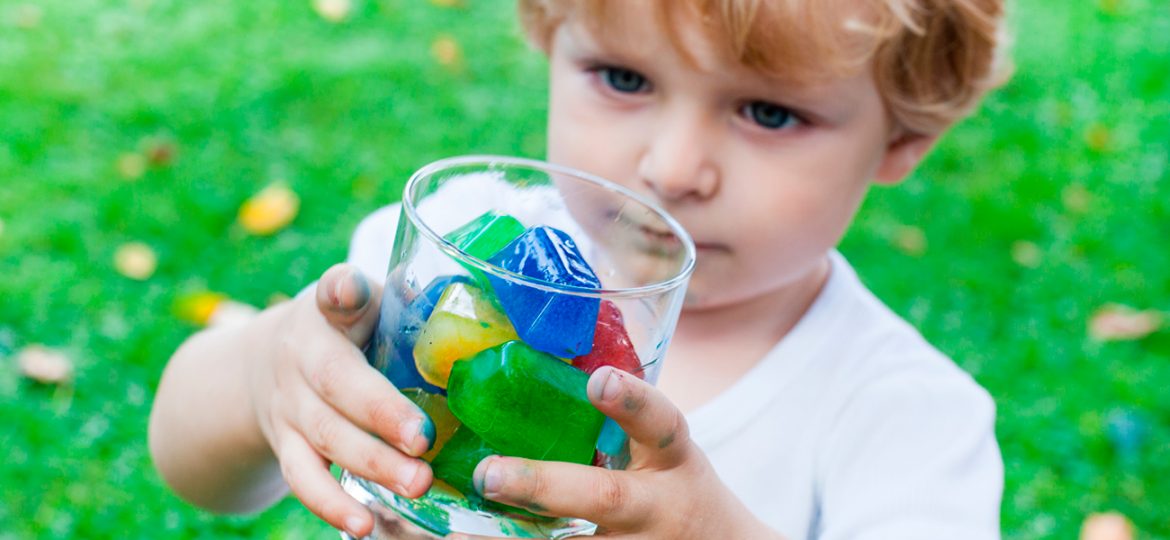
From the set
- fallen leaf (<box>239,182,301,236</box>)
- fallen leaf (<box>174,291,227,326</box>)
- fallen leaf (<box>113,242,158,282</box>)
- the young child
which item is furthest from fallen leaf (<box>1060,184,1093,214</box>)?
fallen leaf (<box>113,242,158,282</box>)

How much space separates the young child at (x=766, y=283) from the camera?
5.13ft

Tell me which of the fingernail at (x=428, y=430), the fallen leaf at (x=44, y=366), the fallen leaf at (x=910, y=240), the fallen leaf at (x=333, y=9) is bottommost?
the fallen leaf at (x=910, y=240)

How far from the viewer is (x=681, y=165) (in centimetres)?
155

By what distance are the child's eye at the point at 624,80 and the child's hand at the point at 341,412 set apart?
0.57 m

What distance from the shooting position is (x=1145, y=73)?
4.90m

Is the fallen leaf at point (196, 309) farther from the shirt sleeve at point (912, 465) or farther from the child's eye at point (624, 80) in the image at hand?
the shirt sleeve at point (912, 465)

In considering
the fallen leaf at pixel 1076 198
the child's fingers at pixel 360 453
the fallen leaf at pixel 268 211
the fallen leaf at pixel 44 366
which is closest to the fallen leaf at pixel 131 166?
the fallen leaf at pixel 268 211

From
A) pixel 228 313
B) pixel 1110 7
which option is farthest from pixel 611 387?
pixel 1110 7

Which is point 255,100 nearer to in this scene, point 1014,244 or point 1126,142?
point 1014,244

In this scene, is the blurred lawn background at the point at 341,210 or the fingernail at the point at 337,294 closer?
the fingernail at the point at 337,294

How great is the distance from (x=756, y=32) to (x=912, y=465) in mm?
638

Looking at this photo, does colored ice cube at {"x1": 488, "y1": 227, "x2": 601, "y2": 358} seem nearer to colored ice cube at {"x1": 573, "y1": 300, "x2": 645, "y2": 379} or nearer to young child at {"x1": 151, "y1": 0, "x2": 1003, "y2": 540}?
colored ice cube at {"x1": 573, "y1": 300, "x2": 645, "y2": 379}

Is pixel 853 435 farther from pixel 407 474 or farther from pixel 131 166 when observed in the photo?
pixel 131 166

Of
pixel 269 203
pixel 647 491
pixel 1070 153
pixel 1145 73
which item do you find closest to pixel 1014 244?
pixel 1070 153
